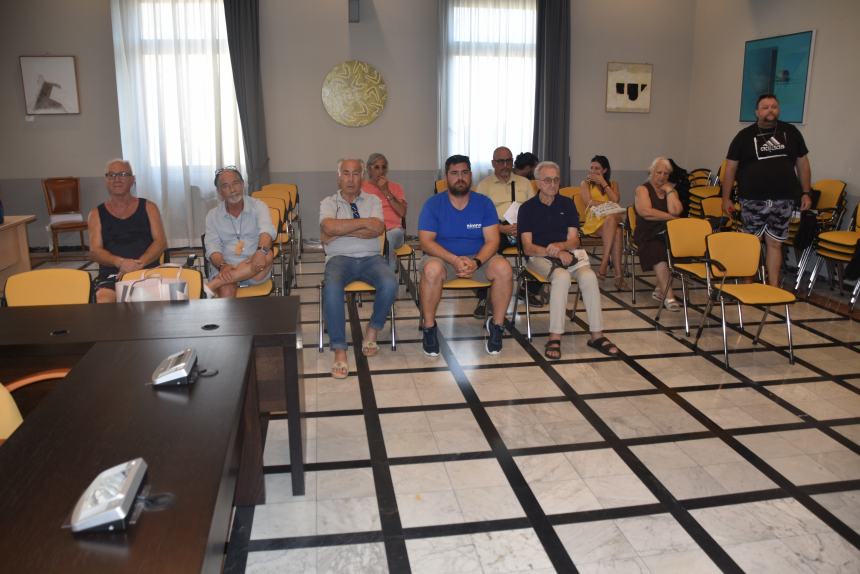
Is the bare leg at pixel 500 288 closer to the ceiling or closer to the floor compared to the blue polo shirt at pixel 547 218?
closer to the floor

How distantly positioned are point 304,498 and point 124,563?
170 cm

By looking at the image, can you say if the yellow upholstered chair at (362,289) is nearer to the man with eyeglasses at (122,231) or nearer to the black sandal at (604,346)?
the man with eyeglasses at (122,231)

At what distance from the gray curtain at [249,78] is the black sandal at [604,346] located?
Result: 16.8 ft

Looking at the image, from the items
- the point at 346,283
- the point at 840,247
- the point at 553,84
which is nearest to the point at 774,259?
the point at 840,247

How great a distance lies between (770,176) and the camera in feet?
18.5

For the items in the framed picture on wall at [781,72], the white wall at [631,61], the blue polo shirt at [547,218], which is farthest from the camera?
the white wall at [631,61]

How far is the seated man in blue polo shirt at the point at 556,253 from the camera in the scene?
4.59 m

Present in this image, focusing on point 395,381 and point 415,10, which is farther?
point 415,10

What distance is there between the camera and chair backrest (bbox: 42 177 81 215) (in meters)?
8.06

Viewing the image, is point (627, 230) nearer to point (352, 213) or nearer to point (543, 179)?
point (543, 179)

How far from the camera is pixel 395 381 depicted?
4.14 meters

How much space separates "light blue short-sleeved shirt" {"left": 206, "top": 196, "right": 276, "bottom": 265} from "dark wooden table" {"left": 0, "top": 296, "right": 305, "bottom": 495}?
61.6 inches

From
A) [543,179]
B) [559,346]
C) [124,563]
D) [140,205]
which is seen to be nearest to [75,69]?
[140,205]

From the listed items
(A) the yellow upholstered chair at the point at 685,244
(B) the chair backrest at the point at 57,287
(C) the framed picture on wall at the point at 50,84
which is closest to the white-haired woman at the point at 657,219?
(A) the yellow upholstered chair at the point at 685,244
